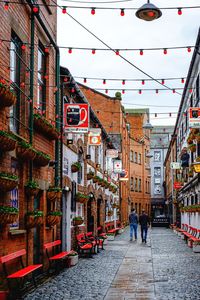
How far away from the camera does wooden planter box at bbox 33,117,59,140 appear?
42.2ft

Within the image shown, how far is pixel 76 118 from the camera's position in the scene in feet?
55.2

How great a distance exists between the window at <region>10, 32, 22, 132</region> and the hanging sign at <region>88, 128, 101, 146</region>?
11570 mm

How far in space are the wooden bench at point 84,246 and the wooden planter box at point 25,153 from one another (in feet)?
26.3

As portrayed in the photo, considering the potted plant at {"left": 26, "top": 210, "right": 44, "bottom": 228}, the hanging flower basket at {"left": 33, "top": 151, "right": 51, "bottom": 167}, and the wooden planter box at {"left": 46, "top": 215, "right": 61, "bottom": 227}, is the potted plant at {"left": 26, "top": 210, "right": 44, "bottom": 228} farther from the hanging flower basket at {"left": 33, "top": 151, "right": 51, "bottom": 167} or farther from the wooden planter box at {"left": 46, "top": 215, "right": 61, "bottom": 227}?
the wooden planter box at {"left": 46, "top": 215, "right": 61, "bottom": 227}

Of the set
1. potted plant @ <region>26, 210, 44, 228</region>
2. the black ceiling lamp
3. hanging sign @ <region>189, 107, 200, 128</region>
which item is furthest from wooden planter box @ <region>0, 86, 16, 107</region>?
hanging sign @ <region>189, 107, 200, 128</region>

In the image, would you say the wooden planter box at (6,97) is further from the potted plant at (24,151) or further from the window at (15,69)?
the window at (15,69)

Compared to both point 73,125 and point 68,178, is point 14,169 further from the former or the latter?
point 68,178

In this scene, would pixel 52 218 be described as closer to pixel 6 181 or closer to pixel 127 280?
pixel 127 280

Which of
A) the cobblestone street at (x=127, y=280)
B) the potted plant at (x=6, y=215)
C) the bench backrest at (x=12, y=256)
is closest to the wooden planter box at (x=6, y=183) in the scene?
the potted plant at (x=6, y=215)

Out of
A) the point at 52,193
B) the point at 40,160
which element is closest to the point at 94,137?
the point at 52,193

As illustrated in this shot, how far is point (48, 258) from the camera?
47.3ft

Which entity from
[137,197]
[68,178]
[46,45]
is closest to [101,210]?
[68,178]

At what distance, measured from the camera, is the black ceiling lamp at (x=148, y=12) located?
401 inches

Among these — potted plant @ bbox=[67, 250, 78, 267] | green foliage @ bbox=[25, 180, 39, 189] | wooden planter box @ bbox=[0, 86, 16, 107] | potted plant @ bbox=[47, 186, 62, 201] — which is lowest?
potted plant @ bbox=[67, 250, 78, 267]
